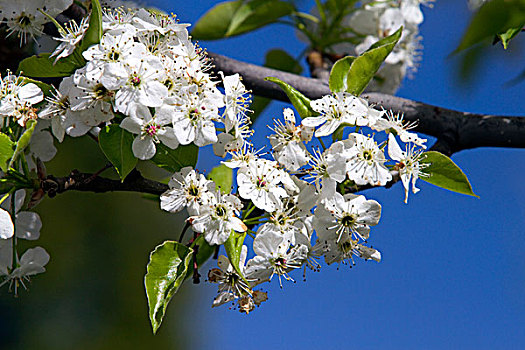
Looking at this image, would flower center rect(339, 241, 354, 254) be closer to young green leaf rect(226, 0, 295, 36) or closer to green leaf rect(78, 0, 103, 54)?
green leaf rect(78, 0, 103, 54)

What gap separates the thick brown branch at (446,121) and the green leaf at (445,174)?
0.86 feet

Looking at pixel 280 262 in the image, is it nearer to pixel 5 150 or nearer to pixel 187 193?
pixel 187 193

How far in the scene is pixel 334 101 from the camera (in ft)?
3.34

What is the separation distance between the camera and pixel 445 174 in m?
1.04

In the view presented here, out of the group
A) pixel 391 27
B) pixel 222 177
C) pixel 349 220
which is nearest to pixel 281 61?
pixel 391 27

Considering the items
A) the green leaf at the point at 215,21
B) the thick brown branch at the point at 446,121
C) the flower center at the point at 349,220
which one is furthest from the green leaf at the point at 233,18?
the flower center at the point at 349,220

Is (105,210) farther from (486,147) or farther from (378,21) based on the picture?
(486,147)

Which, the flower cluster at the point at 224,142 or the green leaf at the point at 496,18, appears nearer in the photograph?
the flower cluster at the point at 224,142

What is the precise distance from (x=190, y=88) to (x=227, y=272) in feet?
1.08

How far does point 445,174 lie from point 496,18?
1.06ft

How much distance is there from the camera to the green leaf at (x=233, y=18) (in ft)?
6.03

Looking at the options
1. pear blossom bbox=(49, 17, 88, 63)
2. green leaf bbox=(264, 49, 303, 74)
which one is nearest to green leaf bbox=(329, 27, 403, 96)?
pear blossom bbox=(49, 17, 88, 63)

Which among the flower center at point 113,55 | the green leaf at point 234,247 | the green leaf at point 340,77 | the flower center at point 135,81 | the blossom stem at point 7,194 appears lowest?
the blossom stem at point 7,194

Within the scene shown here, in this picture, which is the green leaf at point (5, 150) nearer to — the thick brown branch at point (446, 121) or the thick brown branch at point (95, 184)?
the thick brown branch at point (95, 184)
